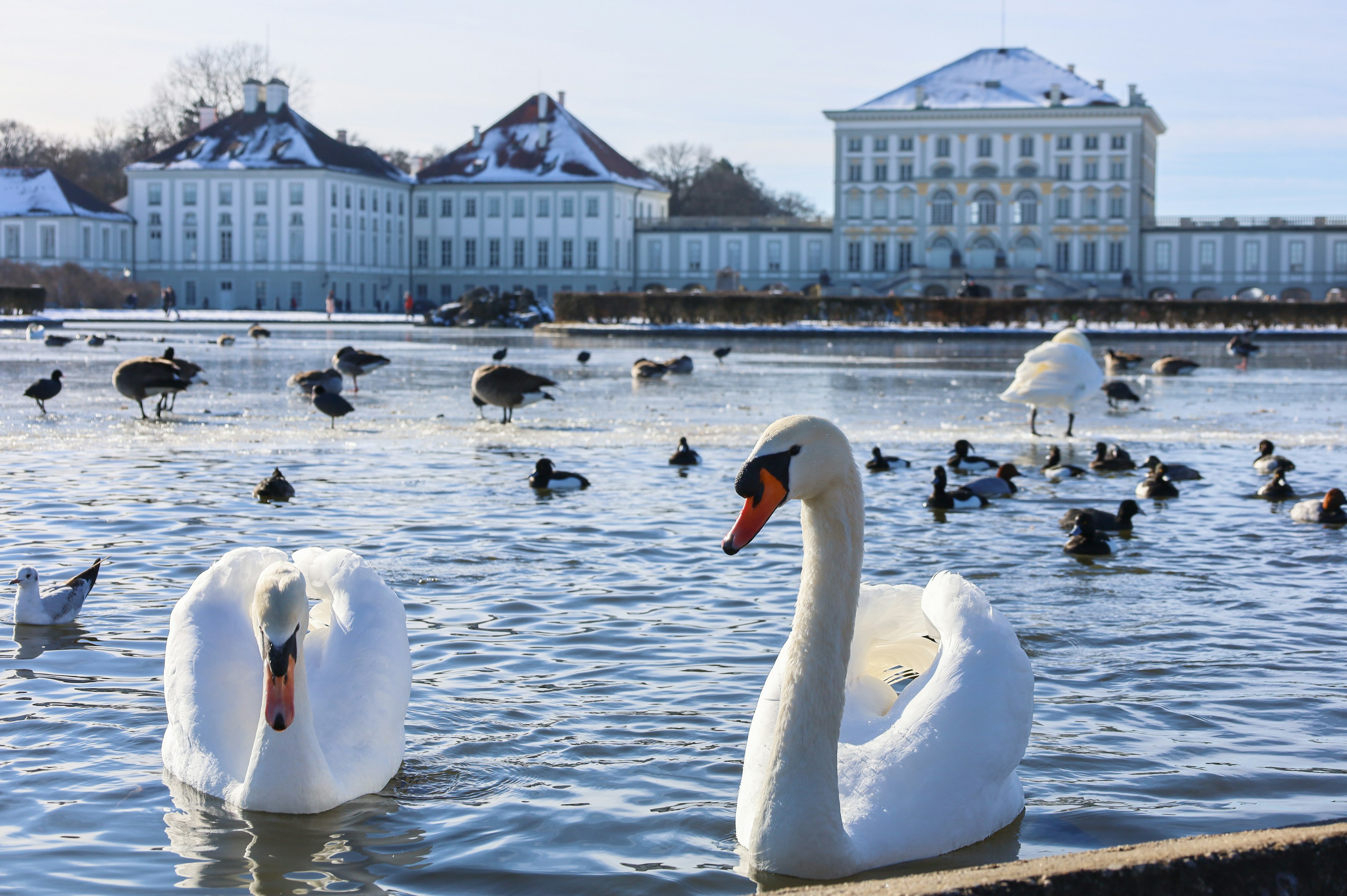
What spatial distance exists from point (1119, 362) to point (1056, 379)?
46.7 feet

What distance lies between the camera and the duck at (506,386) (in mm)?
17547

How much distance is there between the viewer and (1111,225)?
9706cm

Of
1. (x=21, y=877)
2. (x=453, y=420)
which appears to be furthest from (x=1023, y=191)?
(x=21, y=877)

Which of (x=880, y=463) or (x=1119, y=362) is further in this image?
(x=1119, y=362)

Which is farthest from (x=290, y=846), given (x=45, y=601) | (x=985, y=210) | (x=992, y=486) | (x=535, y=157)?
(x=535, y=157)

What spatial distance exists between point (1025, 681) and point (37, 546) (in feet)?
22.2

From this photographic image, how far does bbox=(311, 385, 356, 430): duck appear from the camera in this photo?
661 inches

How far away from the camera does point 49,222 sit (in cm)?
9194

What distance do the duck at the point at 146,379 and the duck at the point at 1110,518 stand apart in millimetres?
10994

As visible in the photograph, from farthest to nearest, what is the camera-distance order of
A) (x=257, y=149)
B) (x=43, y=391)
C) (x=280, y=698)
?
(x=257, y=149) < (x=43, y=391) < (x=280, y=698)

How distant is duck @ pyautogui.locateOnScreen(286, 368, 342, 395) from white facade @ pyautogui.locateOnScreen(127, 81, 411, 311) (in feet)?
240

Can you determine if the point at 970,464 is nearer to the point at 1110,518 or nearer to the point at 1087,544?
the point at 1110,518

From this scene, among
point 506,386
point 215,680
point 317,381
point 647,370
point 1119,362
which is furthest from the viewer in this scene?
point 1119,362

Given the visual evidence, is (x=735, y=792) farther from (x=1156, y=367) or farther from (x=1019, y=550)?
(x=1156, y=367)
